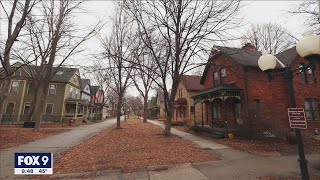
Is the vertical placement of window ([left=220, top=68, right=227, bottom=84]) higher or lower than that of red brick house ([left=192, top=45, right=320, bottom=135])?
higher

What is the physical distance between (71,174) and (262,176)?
611 cm

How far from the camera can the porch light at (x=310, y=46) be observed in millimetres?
4242

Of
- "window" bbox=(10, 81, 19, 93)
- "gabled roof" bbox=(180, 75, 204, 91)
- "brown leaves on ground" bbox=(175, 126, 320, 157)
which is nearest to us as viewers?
"brown leaves on ground" bbox=(175, 126, 320, 157)

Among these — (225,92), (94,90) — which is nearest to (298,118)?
(225,92)

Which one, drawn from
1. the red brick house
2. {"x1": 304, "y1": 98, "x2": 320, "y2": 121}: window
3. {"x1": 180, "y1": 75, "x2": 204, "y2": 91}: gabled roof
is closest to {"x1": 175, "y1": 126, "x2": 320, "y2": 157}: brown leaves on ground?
the red brick house

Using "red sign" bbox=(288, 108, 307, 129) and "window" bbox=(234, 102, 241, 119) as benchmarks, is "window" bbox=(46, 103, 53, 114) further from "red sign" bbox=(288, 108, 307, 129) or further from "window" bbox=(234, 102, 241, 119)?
"red sign" bbox=(288, 108, 307, 129)

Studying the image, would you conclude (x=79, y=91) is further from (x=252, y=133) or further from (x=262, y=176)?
(x=262, y=176)

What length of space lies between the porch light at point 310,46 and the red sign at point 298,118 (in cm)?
122

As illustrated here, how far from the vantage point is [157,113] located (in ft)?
183

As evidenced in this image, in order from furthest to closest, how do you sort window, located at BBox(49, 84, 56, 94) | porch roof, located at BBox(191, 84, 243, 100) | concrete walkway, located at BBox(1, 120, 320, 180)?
window, located at BBox(49, 84, 56, 94)
porch roof, located at BBox(191, 84, 243, 100)
concrete walkway, located at BBox(1, 120, 320, 180)

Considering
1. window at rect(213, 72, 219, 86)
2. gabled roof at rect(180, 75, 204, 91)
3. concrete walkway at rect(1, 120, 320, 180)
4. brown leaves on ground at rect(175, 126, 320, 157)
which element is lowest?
concrete walkway at rect(1, 120, 320, 180)

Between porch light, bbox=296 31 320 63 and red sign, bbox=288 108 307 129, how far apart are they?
1.22 m

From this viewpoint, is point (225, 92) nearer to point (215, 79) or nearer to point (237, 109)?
point (237, 109)

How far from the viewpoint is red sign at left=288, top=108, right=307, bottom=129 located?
183 inches
